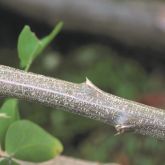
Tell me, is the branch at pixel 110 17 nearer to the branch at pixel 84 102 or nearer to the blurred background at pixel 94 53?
the blurred background at pixel 94 53

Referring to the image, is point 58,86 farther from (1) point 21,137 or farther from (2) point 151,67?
(2) point 151,67

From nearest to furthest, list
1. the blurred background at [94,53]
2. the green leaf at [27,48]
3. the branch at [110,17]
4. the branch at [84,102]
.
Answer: the branch at [84,102]
the green leaf at [27,48]
the blurred background at [94,53]
the branch at [110,17]

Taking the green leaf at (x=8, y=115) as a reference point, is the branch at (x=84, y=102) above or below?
above

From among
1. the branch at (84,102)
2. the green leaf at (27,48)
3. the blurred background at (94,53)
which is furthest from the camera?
the blurred background at (94,53)

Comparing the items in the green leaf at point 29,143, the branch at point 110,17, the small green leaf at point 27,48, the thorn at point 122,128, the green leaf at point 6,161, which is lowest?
the green leaf at point 6,161

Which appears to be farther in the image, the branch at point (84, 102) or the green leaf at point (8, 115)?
the green leaf at point (8, 115)

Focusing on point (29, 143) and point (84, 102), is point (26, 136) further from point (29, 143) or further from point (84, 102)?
point (84, 102)

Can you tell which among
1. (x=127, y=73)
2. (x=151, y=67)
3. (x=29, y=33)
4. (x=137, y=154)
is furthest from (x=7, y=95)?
(x=151, y=67)

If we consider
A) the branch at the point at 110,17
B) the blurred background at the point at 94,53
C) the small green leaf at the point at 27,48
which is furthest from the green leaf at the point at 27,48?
the branch at the point at 110,17

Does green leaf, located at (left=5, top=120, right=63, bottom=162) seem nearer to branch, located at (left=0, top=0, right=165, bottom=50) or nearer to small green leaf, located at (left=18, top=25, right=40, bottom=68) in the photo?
small green leaf, located at (left=18, top=25, right=40, bottom=68)
